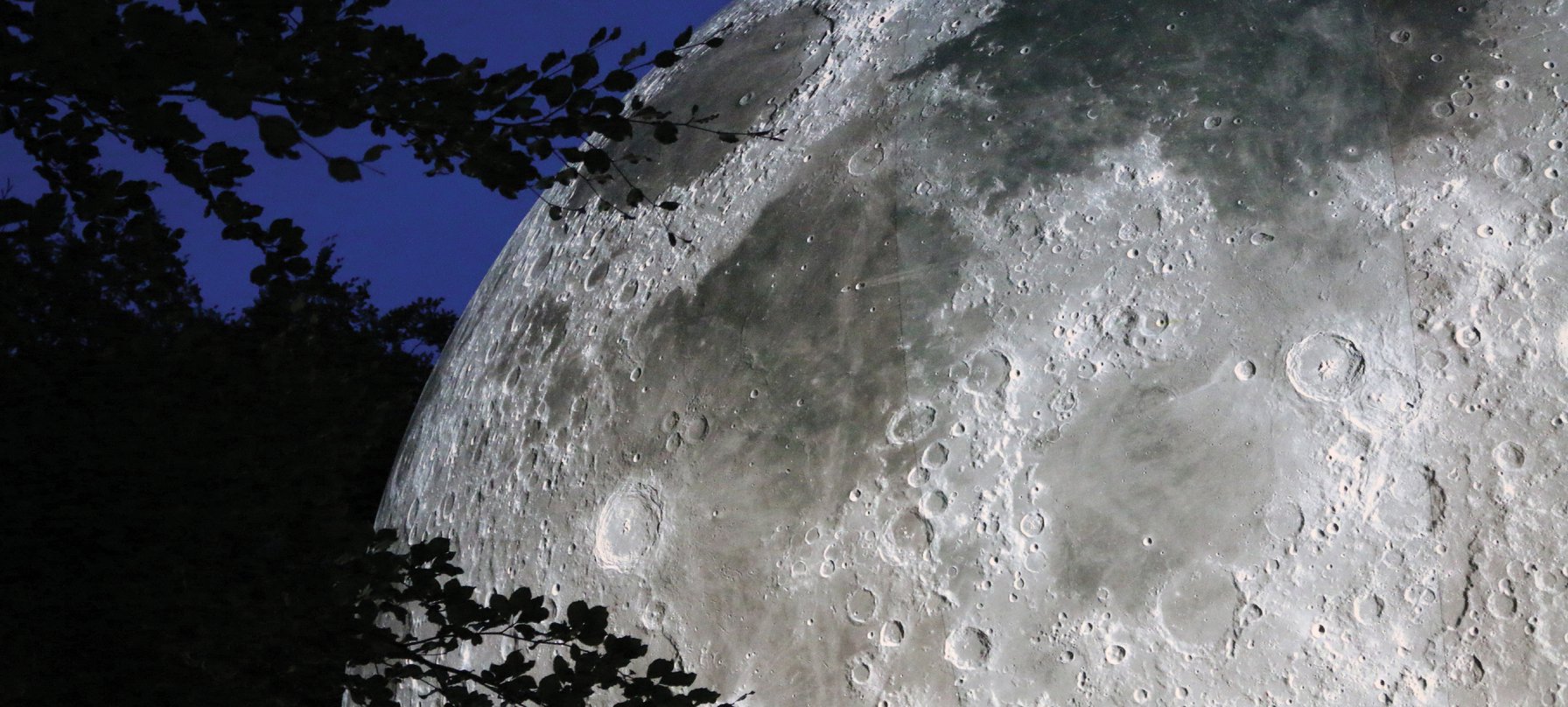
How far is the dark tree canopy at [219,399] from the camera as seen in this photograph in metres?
2.58

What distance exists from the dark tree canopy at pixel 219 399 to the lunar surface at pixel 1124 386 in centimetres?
44

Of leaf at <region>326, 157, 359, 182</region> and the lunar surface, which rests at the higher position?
leaf at <region>326, 157, 359, 182</region>

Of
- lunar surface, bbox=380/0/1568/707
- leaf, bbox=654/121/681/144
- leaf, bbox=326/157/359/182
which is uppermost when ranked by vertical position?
leaf, bbox=326/157/359/182

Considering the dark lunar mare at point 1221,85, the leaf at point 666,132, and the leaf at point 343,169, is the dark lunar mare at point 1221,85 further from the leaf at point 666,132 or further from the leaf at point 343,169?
the leaf at point 343,169

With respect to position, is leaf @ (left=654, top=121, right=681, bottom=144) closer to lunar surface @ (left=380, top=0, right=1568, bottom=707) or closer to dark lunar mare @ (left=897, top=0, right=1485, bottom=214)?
lunar surface @ (left=380, top=0, right=1568, bottom=707)

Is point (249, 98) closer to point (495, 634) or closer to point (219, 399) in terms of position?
point (495, 634)

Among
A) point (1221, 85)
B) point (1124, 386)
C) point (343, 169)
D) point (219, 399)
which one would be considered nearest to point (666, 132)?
point (343, 169)

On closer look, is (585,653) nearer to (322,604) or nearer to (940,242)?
(322,604)

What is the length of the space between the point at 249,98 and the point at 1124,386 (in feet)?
6.85

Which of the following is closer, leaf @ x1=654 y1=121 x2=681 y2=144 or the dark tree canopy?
the dark tree canopy

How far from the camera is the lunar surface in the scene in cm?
275

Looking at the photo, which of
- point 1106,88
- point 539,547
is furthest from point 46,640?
point 1106,88

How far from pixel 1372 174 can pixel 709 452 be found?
196cm

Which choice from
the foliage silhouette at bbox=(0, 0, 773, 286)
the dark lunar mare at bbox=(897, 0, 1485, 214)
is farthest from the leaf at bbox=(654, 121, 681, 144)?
the dark lunar mare at bbox=(897, 0, 1485, 214)
